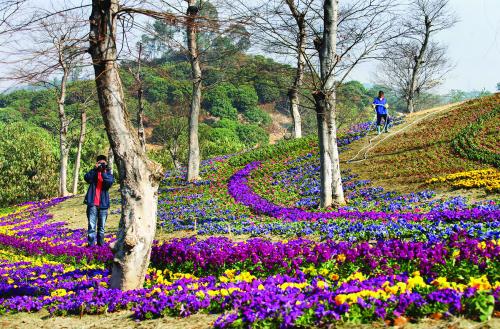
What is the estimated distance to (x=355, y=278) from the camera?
19.8 feet

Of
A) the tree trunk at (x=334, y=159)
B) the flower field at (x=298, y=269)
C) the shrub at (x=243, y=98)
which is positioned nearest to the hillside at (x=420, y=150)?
the flower field at (x=298, y=269)

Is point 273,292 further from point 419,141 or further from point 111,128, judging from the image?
point 419,141

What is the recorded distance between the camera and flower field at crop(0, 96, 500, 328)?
4629 mm

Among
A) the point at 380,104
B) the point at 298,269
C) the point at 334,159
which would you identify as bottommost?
the point at 298,269

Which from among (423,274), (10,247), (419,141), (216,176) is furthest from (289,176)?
(423,274)

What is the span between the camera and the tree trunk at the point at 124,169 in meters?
6.77

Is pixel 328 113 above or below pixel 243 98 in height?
below

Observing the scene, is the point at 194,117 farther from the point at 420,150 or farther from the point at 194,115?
the point at 420,150

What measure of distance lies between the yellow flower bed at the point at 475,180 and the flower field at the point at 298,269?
0.09 meters

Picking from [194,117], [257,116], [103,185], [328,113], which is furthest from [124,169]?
[257,116]

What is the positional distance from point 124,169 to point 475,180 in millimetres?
14071

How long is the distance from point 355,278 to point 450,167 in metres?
16.3

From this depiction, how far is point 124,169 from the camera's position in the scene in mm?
6824

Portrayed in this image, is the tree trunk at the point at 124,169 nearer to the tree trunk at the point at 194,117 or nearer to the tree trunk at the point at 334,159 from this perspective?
the tree trunk at the point at 334,159
